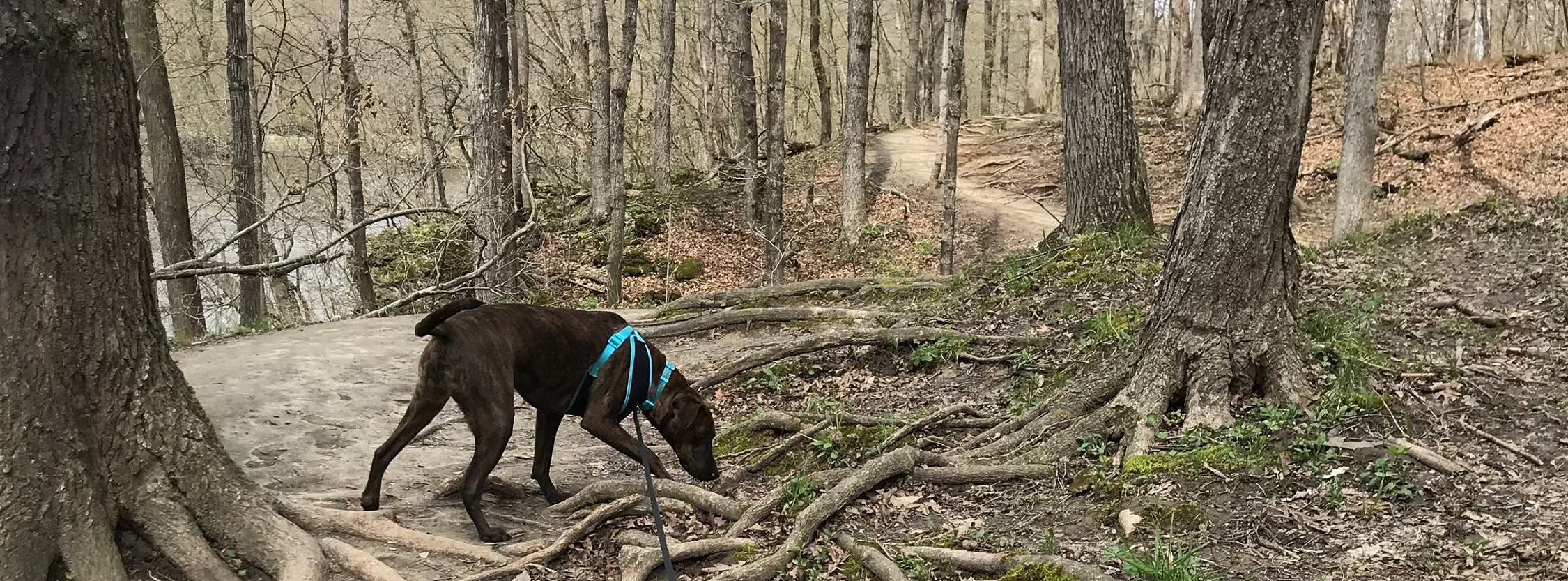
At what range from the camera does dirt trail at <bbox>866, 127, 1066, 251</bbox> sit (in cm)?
1930

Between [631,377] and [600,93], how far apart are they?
11661 millimetres

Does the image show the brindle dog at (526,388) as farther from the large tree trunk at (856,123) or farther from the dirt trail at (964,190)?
the dirt trail at (964,190)

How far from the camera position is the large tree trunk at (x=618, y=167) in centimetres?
1458

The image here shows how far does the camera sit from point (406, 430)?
502 centimetres

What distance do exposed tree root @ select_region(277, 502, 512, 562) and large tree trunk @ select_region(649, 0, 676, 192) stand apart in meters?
16.8

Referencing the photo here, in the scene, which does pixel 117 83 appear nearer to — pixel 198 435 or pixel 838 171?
pixel 198 435

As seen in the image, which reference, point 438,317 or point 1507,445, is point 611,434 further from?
point 1507,445

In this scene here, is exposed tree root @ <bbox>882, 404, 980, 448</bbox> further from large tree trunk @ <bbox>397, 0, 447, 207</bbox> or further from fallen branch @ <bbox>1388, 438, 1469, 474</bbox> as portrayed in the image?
large tree trunk @ <bbox>397, 0, 447, 207</bbox>

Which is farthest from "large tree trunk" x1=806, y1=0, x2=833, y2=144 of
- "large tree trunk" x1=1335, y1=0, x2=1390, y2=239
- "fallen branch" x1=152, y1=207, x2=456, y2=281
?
"fallen branch" x1=152, y1=207, x2=456, y2=281

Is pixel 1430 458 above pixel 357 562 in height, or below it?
above

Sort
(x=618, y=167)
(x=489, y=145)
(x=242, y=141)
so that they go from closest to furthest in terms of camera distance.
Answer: (x=489, y=145), (x=242, y=141), (x=618, y=167)

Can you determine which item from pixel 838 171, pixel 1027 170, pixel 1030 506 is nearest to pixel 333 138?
pixel 838 171

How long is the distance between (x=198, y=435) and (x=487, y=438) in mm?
1305

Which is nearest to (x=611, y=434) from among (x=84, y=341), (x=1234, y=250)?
(x=84, y=341)
